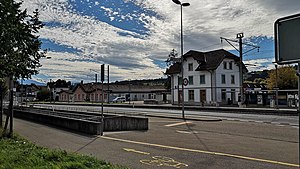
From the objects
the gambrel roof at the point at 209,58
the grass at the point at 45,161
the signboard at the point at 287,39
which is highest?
the gambrel roof at the point at 209,58

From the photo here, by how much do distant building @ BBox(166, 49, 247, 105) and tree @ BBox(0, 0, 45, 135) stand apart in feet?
135

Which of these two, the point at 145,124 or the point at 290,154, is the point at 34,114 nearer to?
the point at 145,124

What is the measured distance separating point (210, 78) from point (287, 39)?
5506cm

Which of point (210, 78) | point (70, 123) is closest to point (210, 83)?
point (210, 78)

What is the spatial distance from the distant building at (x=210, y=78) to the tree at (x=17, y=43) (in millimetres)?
41167

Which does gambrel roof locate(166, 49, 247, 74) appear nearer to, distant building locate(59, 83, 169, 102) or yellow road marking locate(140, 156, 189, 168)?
distant building locate(59, 83, 169, 102)

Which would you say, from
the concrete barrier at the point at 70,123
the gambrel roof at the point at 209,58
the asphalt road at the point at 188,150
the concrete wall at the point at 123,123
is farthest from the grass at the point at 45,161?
the gambrel roof at the point at 209,58

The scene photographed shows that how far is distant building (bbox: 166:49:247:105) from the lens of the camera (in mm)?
56125

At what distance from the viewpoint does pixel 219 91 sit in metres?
56.2

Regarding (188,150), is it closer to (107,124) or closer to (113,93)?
(107,124)

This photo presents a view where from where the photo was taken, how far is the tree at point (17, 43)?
1188 centimetres

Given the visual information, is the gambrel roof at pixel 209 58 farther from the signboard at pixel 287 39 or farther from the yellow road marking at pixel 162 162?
the signboard at pixel 287 39

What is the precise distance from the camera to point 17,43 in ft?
43.0

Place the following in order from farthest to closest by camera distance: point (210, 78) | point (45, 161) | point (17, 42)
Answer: point (210, 78), point (17, 42), point (45, 161)
